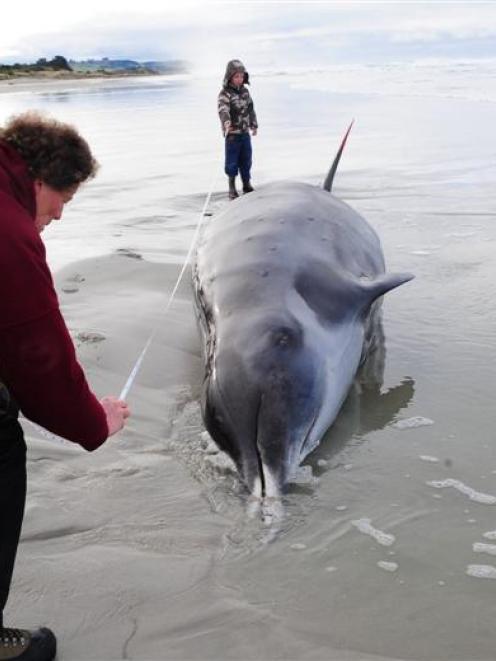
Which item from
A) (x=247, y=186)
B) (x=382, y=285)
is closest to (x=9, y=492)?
(x=382, y=285)

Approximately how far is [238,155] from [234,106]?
966 millimetres

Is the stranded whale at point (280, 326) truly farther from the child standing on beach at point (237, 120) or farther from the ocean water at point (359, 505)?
the child standing on beach at point (237, 120)

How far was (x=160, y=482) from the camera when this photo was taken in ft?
13.9

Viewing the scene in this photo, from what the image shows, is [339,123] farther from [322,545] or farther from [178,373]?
[322,545]

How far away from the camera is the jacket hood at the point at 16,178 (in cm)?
279

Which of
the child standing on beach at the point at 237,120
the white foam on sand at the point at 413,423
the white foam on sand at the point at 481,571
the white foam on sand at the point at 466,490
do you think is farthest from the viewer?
the child standing on beach at the point at 237,120

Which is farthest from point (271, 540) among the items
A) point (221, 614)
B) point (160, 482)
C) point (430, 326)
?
point (430, 326)

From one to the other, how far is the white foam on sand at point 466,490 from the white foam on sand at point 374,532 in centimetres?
51

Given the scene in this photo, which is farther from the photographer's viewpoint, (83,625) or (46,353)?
(83,625)

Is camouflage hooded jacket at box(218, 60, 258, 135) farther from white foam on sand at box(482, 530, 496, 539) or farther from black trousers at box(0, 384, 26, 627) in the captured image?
black trousers at box(0, 384, 26, 627)

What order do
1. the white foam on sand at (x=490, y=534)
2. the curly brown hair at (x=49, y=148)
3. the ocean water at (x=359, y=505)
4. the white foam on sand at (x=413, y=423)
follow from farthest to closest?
the white foam on sand at (x=413, y=423)
the white foam on sand at (x=490, y=534)
the ocean water at (x=359, y=505)
the curly brown hair at (x=49, y=148)

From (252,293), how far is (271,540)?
1498 mm

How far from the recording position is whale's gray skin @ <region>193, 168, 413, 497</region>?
3.98 m

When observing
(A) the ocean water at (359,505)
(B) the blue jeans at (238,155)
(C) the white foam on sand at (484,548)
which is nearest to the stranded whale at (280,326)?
(A) the ocean water at (359,505)
